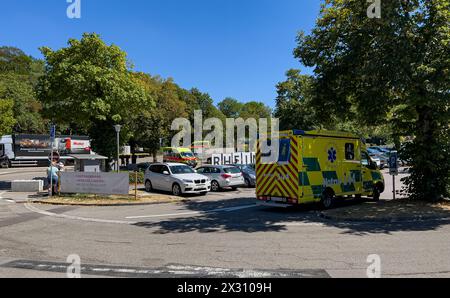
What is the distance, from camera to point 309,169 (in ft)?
44.0

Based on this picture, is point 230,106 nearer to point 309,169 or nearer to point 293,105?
point 293,105

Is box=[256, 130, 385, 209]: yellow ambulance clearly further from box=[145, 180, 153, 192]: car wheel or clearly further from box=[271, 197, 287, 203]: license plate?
box=[145, 180, 153, 192]: car wheel

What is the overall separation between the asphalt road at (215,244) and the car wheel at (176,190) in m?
4.91

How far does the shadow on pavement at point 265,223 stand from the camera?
10469mm

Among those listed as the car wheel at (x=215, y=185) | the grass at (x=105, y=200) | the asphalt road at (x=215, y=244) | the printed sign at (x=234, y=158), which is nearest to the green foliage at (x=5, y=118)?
the printed sign at (x=234, y=158)

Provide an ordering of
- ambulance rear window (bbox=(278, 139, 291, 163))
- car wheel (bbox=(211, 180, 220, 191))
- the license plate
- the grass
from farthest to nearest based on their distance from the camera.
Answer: car wheel (bbox=(211, 180, 220, 191)), the grass, the license plate, ambulance rear window (bbox=(278, 139, 291, 163))

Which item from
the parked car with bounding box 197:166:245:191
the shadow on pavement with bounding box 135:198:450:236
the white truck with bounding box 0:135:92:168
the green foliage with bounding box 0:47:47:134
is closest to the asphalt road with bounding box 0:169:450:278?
the shadow on pavement with bounding box 135:198:450:236

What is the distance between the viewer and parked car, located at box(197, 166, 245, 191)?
21500mm

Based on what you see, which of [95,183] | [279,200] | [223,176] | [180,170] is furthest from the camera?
[223,176]

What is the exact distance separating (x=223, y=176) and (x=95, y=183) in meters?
7.02

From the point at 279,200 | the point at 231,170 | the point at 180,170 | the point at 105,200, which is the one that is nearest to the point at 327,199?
the point at 279,200

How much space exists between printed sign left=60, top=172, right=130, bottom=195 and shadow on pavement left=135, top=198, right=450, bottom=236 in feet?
14.4
